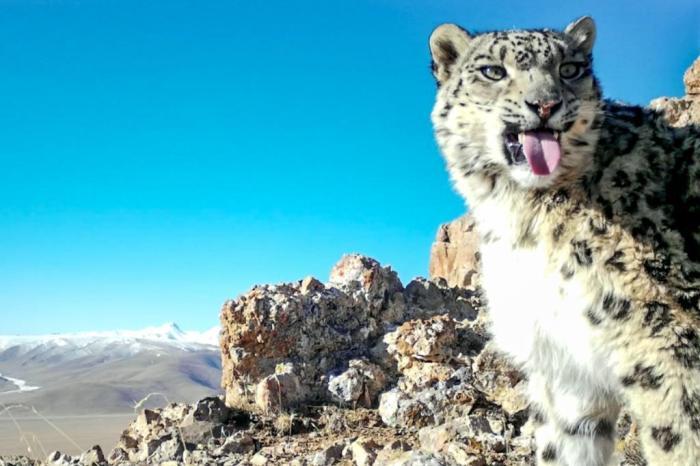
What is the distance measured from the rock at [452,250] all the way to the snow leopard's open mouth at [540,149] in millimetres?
33256

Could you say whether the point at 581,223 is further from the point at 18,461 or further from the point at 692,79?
the point at 692,79

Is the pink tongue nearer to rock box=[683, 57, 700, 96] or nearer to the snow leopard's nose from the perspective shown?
the snow leopard's nose

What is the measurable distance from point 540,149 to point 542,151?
2cm

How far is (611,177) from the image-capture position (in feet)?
14.9

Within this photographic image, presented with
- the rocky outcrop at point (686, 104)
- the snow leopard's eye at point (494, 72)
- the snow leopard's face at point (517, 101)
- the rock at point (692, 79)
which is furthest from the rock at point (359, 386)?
the rock at point (692, 79)

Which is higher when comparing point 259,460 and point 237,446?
point 237,446

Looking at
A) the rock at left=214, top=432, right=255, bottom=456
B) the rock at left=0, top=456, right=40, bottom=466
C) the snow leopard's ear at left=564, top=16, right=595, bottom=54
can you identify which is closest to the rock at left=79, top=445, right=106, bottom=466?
the rock at left=0, top=456, right=40, bottom=466

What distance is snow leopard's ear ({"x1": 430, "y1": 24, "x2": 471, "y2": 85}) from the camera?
5301mm

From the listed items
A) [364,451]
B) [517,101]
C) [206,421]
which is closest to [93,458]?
[206,421]

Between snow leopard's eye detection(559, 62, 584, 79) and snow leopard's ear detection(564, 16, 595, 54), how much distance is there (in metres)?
0.34

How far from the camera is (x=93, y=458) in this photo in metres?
8.31

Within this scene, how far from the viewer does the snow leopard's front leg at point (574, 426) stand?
17.3 ft

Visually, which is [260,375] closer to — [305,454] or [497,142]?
[305,454]

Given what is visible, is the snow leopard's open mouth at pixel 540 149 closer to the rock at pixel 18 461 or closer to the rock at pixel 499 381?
the rock at pixel 499 381
